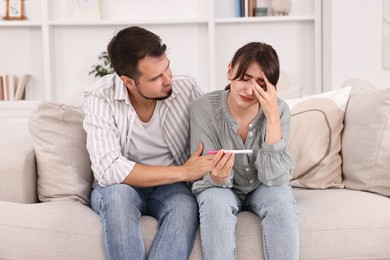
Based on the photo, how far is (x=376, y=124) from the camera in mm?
2477

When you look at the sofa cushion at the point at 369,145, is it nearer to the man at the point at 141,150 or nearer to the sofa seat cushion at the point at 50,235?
the man at the point at 141,150

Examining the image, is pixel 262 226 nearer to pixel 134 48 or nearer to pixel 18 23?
pixel 134 48

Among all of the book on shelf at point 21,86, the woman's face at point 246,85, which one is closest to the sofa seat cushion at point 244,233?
→ the woman's face at point 246,85

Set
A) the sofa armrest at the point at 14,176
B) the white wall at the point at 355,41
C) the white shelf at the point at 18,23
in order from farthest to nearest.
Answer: the white shelf at the point at 18,23 < the white wall at the point at 355,41 < the sofa armrest at the point at 14,176

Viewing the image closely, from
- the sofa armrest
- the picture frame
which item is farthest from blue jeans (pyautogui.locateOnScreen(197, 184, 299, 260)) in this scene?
the picture frame

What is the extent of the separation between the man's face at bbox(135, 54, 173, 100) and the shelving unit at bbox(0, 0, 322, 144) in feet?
8.23

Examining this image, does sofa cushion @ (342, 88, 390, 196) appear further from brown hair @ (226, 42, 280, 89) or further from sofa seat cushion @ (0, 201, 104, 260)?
sofa seat cushion @ (0, 201, 104, 260)

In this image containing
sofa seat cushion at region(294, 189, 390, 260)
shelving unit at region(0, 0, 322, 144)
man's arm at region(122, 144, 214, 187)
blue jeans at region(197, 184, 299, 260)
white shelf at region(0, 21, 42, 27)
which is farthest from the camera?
shelving unit at region(0, 0, 322, 144)

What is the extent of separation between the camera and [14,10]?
482 cm

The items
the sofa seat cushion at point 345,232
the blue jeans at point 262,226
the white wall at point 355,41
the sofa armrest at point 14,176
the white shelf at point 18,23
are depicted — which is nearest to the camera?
the blue jeans at point 262,226

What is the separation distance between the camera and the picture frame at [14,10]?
15.8 feet

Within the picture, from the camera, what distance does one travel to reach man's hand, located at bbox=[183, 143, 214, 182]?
2236 mm

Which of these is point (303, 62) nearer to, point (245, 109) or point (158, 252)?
point (245, 109)

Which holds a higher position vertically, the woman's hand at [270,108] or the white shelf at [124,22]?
the white shelf at [124,22]
